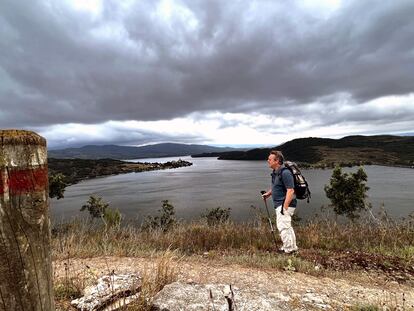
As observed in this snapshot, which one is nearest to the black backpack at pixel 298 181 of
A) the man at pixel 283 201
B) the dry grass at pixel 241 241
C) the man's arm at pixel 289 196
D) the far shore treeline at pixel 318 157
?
the man at pixel 283 201

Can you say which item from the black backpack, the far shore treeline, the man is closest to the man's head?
the man

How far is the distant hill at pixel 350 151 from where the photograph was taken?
116875 millimetres

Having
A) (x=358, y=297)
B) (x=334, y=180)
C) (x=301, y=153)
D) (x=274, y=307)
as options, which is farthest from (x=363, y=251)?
(x=301, y=153)

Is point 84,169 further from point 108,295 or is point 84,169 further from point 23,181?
point 23,181

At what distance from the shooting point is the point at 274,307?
3.30m

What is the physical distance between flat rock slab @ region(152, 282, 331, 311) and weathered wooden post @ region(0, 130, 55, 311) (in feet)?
6.16

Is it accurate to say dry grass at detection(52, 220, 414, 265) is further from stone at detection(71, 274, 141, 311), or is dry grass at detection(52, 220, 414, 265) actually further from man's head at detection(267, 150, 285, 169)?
stone at detection(71, 274, 141, 311)

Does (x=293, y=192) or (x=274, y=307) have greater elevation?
(x=293, y=192)

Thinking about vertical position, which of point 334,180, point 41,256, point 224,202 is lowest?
point 224,202

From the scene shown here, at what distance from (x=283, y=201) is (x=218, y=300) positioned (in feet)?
11.7

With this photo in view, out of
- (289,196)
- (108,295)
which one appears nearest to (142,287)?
(108,295)

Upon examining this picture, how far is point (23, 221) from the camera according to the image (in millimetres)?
1400

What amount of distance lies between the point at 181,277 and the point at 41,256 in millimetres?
3510

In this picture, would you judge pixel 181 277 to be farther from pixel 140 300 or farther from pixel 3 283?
pixel 3 283
